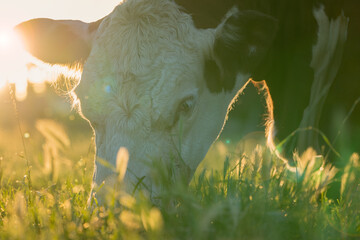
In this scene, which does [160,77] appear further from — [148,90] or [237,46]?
[237,46]

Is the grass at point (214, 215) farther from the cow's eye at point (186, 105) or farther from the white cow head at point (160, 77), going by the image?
the cow's eye at point (186, 105)

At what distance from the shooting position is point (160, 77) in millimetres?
2625

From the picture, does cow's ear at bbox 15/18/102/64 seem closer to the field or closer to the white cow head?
the white cow head

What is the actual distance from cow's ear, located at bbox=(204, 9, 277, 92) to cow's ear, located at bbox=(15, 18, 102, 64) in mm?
1042

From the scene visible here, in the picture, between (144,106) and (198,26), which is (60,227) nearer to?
(144,106)

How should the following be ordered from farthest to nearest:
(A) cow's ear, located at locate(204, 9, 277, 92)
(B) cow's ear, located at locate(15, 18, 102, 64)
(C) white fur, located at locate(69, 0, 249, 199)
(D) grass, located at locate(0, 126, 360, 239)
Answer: (B) cow's ear, located at locate(15, 18, 102, 64) < (A) cow's ear, located at locate(204, 9, 277, 92) < (C) white fur, located at locate(69, 0, 249, 199) < (D) grass, located at locate(0, 126, 360, 239)

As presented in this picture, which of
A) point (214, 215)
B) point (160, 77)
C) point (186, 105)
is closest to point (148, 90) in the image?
point (160, 77)

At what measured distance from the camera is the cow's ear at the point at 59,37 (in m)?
3.24

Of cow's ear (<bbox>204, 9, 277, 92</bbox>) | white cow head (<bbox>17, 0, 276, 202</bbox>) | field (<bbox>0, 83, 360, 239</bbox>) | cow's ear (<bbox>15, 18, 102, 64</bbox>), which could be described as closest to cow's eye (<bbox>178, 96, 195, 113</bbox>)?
white cow head (<bbox>17, 0, 276, 202</bbox>)

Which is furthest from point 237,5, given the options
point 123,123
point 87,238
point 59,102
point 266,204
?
point 59,102

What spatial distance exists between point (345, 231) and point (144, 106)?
134 cm

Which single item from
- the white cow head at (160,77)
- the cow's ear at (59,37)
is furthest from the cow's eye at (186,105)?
the cow's ear at (59,37)

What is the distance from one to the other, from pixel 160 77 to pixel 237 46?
0.66m

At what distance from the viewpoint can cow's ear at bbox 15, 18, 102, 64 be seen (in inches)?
128
